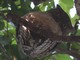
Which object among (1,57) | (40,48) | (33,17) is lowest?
(1,57)

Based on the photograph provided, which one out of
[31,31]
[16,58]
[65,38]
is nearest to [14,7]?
[16,58]

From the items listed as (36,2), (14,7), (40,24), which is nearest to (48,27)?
(40,24)

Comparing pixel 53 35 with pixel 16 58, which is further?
pixel 16 58

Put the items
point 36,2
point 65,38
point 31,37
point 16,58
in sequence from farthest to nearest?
point 16,58 < point 36,2 < point 31,37 < point 65,38

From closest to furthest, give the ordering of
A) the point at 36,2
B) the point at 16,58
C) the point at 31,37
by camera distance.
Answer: the point at 31,37 → the point at 36,2 → the point at 16,58

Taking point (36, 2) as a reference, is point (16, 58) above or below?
below

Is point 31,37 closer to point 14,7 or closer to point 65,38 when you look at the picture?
point 65,38

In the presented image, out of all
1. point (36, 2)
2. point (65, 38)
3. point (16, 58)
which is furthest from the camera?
point (16, 58)

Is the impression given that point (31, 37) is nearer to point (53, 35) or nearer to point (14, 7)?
point (53, 35)

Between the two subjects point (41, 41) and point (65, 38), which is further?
point (41, 41)
